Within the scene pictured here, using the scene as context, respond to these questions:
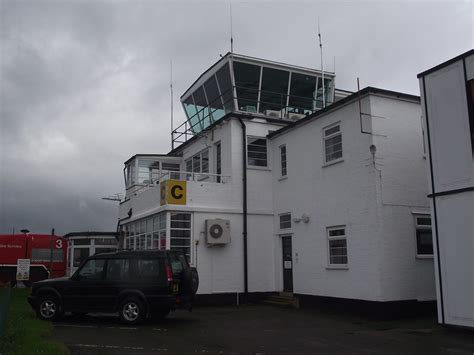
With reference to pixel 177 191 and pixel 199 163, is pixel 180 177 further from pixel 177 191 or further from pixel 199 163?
pixel 177 191

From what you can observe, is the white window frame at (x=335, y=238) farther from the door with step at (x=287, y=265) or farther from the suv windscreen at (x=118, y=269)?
the suv windscreen at (x=118, y=269)

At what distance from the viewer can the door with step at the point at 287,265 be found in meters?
18.0

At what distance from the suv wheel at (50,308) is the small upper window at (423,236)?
984 cm

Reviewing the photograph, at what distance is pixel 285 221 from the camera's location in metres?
18.6

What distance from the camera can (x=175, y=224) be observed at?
17.6 metres

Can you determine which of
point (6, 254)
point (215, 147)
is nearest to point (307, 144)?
point (215, 147)

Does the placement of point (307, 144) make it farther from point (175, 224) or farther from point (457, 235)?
point (457, 235)

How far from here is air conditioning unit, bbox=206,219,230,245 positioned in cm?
1759

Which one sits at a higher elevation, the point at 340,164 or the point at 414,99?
the point at 414,99

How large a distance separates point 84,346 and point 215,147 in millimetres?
12131

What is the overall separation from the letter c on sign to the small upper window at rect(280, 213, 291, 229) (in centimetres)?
388

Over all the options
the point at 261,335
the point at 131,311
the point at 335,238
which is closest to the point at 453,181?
the point at 335,238

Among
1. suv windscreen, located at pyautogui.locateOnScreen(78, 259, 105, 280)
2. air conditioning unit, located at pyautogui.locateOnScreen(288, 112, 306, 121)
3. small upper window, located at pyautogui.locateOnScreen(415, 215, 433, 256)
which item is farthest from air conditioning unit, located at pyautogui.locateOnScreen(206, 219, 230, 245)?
small upper window, located at pyautogui.locateOnScreen(415, 215, 433, 256)

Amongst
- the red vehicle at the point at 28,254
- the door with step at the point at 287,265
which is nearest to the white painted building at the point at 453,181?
the door with step at the point at 287,265
